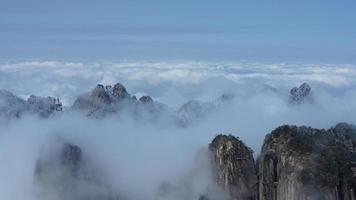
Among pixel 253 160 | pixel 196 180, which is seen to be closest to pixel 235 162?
pixel 253 160

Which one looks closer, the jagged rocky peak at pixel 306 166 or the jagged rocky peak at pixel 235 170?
the jagged rocky peak at pixel 306 166

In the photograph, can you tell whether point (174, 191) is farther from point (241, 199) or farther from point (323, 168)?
point (323, 168)

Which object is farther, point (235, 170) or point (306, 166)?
point (235, 170)

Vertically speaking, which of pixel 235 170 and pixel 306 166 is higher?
pixel 306 166

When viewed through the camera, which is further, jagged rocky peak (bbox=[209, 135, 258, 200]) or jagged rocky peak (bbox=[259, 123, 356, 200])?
jagged rocky peak (bbox=[209, 135, 258, 200])
